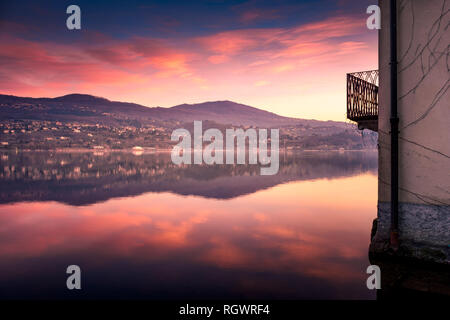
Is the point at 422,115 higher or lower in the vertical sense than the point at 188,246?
higher

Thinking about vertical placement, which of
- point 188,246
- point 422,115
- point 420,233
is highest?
point 422,115

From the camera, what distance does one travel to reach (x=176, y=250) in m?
9.30

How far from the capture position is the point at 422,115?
7328 millimetres

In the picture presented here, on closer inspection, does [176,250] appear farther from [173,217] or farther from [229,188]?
[229,188]

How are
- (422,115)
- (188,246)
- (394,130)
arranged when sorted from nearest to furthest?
(422,115) → (394,130) → (188,246)

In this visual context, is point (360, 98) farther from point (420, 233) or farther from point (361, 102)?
point (420, 233)

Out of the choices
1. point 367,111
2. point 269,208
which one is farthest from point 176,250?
point 367,111

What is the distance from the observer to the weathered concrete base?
7.14 meters

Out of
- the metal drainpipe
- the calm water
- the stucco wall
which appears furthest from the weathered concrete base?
the calm water

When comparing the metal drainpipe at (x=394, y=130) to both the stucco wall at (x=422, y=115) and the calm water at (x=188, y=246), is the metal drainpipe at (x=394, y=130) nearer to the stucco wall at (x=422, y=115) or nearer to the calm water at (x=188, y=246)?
the stucco wall at (x=422, y=115)

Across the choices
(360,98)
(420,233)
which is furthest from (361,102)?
(420,233)

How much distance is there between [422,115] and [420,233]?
2.97m

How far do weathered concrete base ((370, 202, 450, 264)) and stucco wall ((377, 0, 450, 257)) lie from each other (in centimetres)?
2
